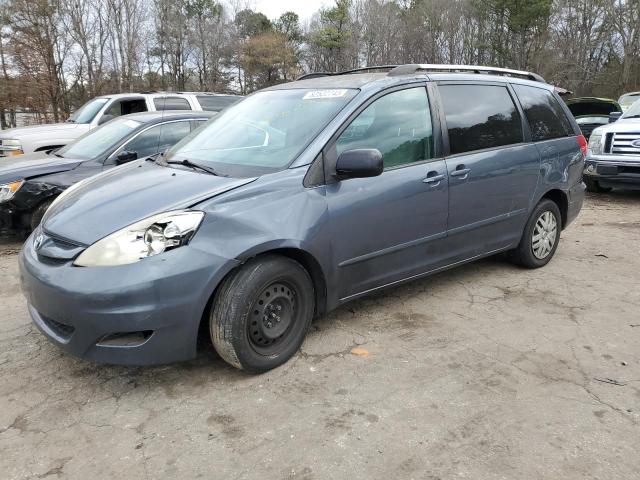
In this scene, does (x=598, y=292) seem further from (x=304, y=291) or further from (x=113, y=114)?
(x=113, y=114)

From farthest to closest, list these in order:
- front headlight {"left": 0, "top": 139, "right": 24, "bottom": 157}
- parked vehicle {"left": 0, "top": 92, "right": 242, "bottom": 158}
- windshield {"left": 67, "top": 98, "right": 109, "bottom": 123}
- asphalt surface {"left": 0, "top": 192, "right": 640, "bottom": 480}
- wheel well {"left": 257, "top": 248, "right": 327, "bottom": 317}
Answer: windshield {"left": 67, "top": 98, "right": 109, "bottom": 123}
parked vehicle {"left": 0, "top": 92, "right": 242, "bottom": 158}
front headlight {"left": 0, "top": 139, "right": 24, "bottom": 157}
wheel well {"left": 257, "top": 248, "right": 327, "bottom": 317}
asphalt surface {"left": 0, "top": 192, "right": 640, "bottom": 480}

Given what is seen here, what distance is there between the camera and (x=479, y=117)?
164 inches

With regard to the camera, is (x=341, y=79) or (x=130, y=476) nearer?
(x=130, y=476)

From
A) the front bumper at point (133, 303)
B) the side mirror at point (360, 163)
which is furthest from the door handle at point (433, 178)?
the front bumper at point (133, 303)

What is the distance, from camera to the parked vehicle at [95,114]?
27.2 feet

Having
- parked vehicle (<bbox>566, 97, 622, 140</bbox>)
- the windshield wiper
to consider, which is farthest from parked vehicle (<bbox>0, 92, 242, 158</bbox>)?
parked vehicle (<bbox>566, 97, 622, 140</bbox>)

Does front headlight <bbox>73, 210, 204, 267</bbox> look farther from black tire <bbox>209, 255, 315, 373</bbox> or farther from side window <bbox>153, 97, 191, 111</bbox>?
side window <bbox>153, 97, 191, 111</bbox>

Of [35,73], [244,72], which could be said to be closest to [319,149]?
[35,73]

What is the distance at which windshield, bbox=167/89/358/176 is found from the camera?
3268 mm

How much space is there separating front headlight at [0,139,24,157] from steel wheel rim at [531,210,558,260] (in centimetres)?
757

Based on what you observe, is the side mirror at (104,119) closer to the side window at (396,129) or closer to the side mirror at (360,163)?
the side window at (396,129)

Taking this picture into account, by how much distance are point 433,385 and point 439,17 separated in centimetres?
4121

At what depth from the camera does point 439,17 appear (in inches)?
1545

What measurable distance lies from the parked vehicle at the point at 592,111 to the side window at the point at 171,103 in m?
9.67
